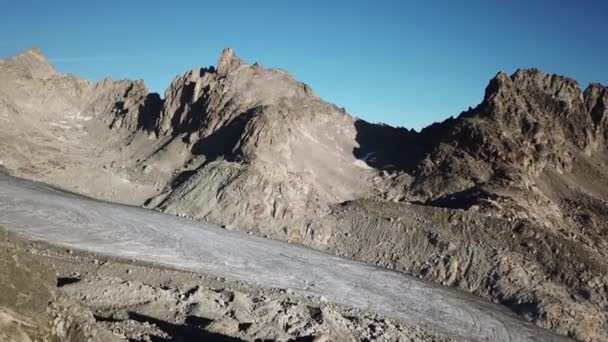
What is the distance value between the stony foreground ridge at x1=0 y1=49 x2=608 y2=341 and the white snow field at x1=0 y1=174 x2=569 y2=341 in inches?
110

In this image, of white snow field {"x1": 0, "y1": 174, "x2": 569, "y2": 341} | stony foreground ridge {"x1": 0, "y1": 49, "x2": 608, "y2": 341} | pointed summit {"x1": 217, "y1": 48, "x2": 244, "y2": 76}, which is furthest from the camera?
pointed summit {"x1": 217, "y1": 48, "x2": 244, "y2": 76}

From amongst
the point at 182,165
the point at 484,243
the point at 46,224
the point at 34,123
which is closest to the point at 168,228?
the point at 46,224

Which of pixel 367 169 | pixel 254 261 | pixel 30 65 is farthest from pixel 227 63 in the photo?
pixel 254 261

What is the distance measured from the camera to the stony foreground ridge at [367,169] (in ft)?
105

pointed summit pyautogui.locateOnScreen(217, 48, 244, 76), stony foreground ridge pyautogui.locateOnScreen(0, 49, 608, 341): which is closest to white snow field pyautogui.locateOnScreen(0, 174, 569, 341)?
stony foreground ridge pyautogui.locateOnScreen(0, 49, 608, 341)

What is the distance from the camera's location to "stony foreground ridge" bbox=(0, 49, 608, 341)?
105 ft

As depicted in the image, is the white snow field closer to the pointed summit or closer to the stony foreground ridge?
the stony foreground ridge

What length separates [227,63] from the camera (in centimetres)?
5822

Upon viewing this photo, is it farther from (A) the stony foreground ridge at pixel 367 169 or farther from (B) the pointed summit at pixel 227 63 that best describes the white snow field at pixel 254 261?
(B) the pointed summit at pixel 227 63

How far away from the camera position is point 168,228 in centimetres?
3456

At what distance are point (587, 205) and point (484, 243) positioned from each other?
15.5 metres

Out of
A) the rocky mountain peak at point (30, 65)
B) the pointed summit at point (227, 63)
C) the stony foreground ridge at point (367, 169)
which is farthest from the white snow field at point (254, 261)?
the rocky mountain peak at point (30, 65)

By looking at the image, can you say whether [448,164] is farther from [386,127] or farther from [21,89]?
[21,89]

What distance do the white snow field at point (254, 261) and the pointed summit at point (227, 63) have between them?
84.3ft
